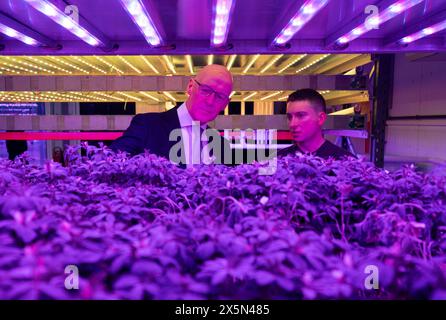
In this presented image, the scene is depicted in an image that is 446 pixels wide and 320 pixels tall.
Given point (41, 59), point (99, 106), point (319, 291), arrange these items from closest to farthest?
point (319, 291), point (41, 59), point (99, 106)

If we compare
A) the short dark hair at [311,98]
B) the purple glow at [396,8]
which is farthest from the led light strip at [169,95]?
the purple glow at [396,8]

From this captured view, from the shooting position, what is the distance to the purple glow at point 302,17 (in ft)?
9.21

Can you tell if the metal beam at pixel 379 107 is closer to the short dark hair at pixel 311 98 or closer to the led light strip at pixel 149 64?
the short dark hair at pixel 311 98

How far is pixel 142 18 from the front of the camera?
3.16m

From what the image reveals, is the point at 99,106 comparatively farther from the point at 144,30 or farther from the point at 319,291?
the point at 319,291

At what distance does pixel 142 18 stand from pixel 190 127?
3.15 ft

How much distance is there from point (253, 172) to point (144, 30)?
7.57 feet

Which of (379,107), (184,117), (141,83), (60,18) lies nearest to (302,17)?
(184,117)

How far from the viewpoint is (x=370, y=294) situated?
1.12 m

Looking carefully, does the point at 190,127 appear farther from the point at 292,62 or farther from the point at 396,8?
the point at 292,62

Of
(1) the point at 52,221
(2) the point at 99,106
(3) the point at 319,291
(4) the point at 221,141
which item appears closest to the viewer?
(3) the point at 319,291

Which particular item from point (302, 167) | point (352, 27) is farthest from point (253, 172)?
point (352, 27)

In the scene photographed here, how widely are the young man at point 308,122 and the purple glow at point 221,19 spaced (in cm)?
89

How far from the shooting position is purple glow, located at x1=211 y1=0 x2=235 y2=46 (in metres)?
2.85
